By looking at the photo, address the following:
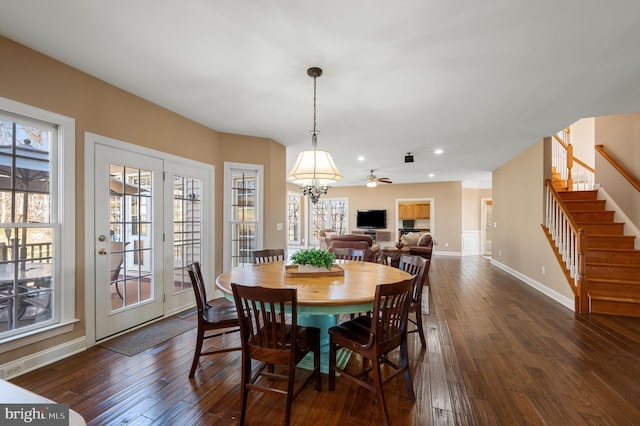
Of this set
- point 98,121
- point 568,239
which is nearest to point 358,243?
point 568,239

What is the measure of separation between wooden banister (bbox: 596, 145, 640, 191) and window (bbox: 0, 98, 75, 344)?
7.49 meters

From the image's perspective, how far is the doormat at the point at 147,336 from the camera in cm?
275

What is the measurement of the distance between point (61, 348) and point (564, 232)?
6.26 m

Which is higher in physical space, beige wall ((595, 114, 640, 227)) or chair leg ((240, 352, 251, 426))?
beige wall ((595, 114, 640, 227))

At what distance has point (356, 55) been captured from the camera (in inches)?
96.3

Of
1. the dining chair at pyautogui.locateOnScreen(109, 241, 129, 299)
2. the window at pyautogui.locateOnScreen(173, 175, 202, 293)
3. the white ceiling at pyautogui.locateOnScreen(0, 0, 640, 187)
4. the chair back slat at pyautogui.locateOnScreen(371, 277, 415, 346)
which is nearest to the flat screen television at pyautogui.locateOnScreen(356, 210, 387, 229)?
the white ceiling at pyautogui.locateOnScreen(0, 0, 640, 187)

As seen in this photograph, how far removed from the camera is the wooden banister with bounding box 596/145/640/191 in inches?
179

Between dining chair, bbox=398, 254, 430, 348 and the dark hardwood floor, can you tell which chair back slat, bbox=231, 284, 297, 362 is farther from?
dining chair, bbox=398, 254, 430, 348

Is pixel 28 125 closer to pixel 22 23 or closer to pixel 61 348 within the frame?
pixel 22 23

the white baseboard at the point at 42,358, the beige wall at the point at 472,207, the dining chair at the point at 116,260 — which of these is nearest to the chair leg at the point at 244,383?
the white baseboard at the point at 42,358

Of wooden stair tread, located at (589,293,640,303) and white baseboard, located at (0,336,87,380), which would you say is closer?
white baseboard, located at (0,336,87,380)

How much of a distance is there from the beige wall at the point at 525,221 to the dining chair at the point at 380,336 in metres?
3.54

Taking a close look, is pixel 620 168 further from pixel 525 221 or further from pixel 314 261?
pixel 314 261

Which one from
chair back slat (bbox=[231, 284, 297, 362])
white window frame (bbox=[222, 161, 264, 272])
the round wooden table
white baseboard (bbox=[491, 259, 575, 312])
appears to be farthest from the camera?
white window frame (bbox=[222, 161, 264, 272])
